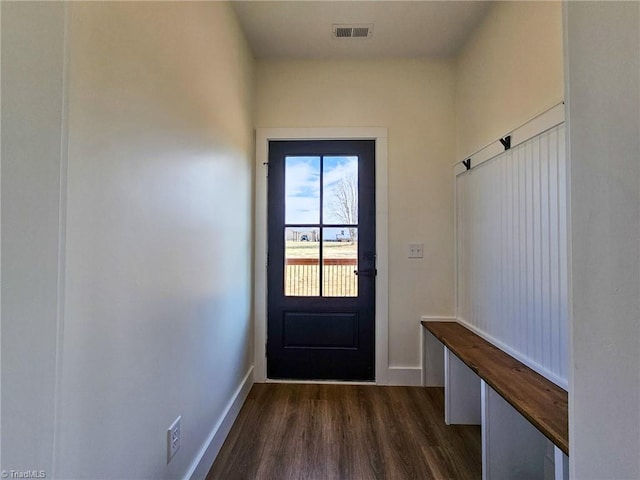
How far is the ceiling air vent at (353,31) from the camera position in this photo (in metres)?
2.14

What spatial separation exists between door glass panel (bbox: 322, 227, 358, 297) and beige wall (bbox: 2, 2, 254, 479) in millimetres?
1114

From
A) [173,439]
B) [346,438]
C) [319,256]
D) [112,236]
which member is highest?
[112,236]

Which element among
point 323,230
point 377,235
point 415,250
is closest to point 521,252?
point 415,250

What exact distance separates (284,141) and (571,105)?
2221 mm

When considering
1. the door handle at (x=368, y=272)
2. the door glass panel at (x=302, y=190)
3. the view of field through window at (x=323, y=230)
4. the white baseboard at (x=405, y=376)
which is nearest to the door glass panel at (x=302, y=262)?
the view of field through window at (x=323, y=230)

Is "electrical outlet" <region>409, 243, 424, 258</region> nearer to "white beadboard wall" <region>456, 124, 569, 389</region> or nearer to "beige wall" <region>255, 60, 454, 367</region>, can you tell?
"beige wall" <region>255, 60, 454, 367</region>

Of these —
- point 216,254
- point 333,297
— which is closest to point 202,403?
point 216,254

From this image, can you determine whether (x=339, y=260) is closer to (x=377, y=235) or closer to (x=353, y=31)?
(x=377, y=235)

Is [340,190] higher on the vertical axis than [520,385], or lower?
higher

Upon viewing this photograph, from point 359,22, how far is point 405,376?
2.69m

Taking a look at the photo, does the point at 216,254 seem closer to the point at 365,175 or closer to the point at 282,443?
the point at 282,443

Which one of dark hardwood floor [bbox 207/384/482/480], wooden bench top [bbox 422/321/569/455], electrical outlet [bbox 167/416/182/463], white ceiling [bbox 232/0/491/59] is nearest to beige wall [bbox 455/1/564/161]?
white ceiling [bbox 232/0/491/59]

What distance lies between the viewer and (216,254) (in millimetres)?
1681

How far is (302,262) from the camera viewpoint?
2.55 meters
